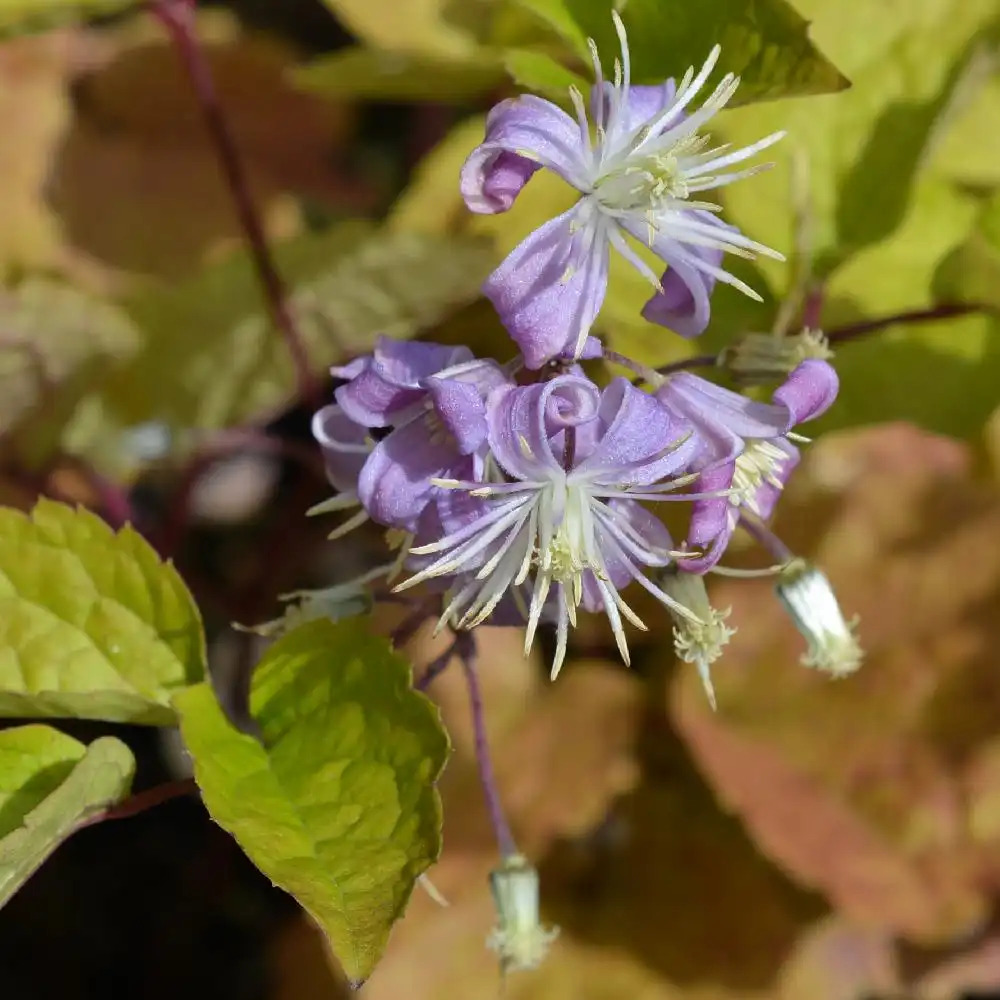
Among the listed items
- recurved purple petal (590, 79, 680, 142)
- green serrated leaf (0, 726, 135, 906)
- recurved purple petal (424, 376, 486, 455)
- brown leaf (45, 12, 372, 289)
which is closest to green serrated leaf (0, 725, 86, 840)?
green serrated leaf (0, 726, 135, 906)

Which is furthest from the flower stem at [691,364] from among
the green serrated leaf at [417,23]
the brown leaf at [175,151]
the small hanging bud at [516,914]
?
the brown leaf at [175,151]

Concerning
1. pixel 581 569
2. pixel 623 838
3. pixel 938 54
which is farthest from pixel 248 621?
pixel 938 54

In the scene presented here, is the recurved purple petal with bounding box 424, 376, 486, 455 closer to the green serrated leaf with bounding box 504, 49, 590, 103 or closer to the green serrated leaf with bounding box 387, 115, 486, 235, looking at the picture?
the green serrated leaf with bounding box 504, 49, 590, 103

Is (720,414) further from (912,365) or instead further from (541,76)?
(912,365)

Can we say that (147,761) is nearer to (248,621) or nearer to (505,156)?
(248,621)

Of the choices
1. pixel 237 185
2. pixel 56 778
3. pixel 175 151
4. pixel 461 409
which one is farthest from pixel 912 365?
pixel 175 151

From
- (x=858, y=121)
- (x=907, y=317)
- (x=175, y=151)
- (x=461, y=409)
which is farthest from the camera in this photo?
(x=175, y=151)

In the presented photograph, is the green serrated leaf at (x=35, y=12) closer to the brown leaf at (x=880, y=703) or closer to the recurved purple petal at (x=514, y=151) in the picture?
the recurved purple petal at (x=514, y=151)
